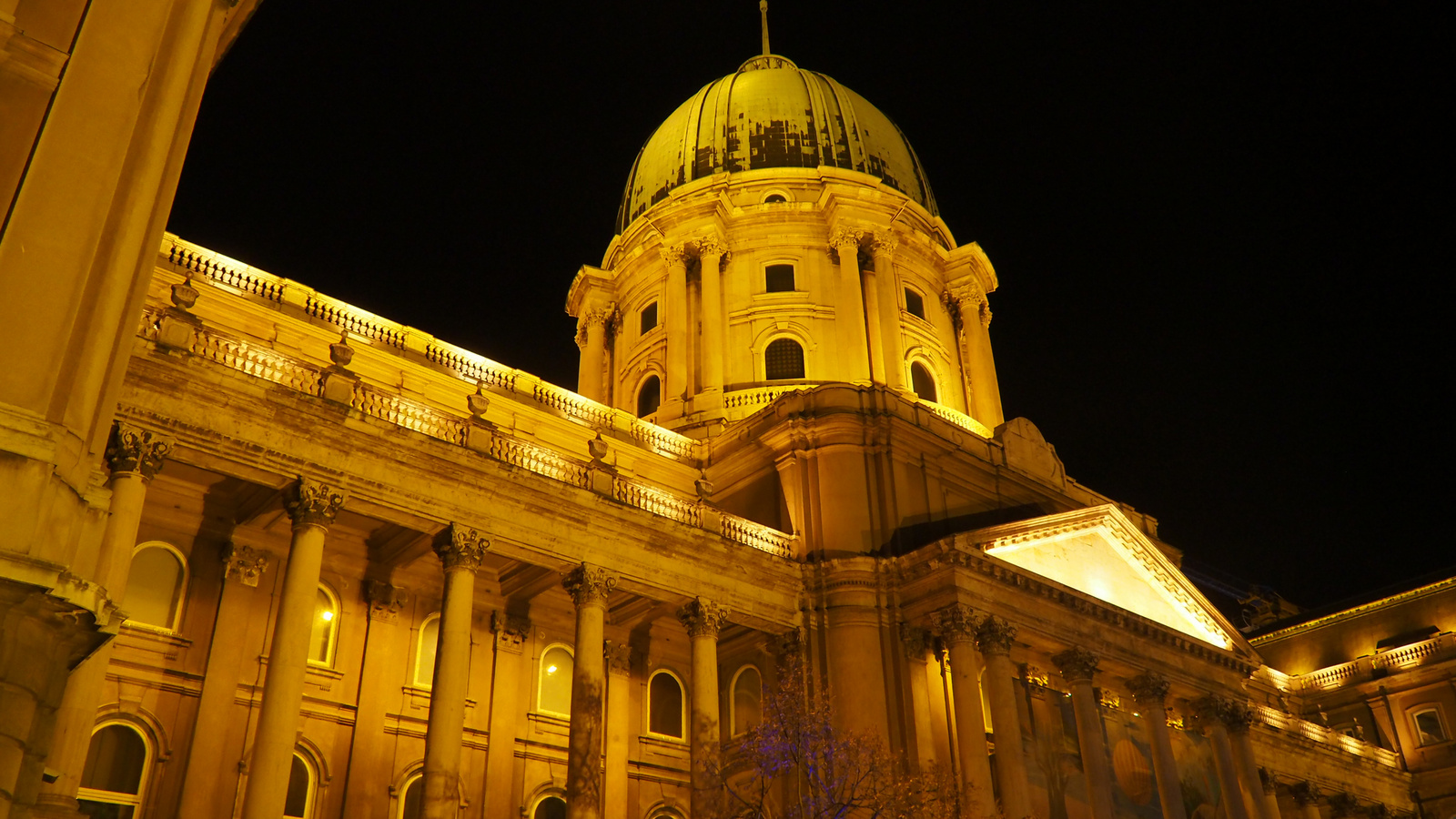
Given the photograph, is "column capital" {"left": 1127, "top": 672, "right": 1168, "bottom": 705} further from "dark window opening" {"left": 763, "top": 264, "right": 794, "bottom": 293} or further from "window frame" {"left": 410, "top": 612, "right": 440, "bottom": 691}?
"dark window opening" {"left": 763, "top": 264, "right": 794, "bottom": 293}

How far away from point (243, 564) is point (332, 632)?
8.18 ft

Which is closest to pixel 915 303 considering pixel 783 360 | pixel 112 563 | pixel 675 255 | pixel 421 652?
pixel 783 360

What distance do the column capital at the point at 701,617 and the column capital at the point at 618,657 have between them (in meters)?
2.70

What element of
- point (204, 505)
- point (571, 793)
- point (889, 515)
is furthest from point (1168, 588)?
point (204, 505)

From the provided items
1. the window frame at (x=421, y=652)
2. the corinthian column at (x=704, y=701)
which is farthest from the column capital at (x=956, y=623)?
the window frame at (x=421, y=652)

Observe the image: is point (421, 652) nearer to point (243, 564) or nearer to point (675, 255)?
point (243, 564)

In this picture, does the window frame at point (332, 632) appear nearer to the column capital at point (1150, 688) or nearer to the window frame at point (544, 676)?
the window frame at point (544, 676)

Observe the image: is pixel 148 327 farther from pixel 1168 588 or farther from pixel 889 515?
pixel 1168 588

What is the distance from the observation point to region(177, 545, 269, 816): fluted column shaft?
21.6m

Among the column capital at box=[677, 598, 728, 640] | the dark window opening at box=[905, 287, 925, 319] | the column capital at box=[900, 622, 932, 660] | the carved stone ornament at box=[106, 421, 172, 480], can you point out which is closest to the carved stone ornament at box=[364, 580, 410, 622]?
the column capital at box=[677, 598, 728, 640]

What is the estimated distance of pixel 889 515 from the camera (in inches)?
1214

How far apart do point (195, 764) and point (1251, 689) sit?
3600 cm

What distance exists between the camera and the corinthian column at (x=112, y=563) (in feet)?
53.6

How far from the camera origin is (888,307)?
1714 inches
